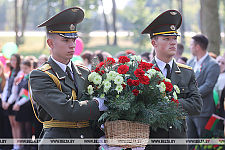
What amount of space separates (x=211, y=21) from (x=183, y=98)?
226 inches

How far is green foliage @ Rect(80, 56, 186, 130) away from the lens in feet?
8.48

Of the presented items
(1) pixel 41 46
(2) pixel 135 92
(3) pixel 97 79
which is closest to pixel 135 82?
(2) pixel 135 92

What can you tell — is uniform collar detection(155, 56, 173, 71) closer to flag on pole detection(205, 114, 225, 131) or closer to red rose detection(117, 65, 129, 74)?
red rose detection(117, 65, 129, 74)

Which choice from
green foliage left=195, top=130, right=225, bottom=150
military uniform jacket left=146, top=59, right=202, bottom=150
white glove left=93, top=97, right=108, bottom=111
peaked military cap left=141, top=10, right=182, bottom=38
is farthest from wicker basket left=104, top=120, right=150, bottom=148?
green foliage left=195, top=130, right=225, bottom=150

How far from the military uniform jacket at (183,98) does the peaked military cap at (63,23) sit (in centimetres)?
106

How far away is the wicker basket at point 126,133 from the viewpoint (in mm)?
2572

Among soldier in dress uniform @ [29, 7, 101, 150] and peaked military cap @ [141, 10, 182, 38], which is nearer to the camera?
soldier in dress uniform @ [29, 7, 101, 150]

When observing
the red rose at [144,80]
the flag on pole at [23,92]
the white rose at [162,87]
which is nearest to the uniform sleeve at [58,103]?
the red rose at [144,80]

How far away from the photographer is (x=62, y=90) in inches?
114

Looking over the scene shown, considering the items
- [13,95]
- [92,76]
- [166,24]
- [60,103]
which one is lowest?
[13,95]

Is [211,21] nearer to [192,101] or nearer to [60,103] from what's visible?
[192,101]

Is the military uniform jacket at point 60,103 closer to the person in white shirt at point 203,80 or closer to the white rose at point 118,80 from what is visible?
the white rose at point 118,80

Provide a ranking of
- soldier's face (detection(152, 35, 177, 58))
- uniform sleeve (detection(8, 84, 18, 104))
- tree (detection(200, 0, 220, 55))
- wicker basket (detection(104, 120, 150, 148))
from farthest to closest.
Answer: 1. tree (detection(200, 0, 220, 55))
2. uniform sleeve (detection(8, 84, 18, 104))
3. soldier's face (detection(152, 35, 177, 58))
4. wicker basket (detection(104, 120, 150, 148))

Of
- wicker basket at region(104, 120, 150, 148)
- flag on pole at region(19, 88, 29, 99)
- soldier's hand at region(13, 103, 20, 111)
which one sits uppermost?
wicker basket at region(104, 120, 150, 148)
